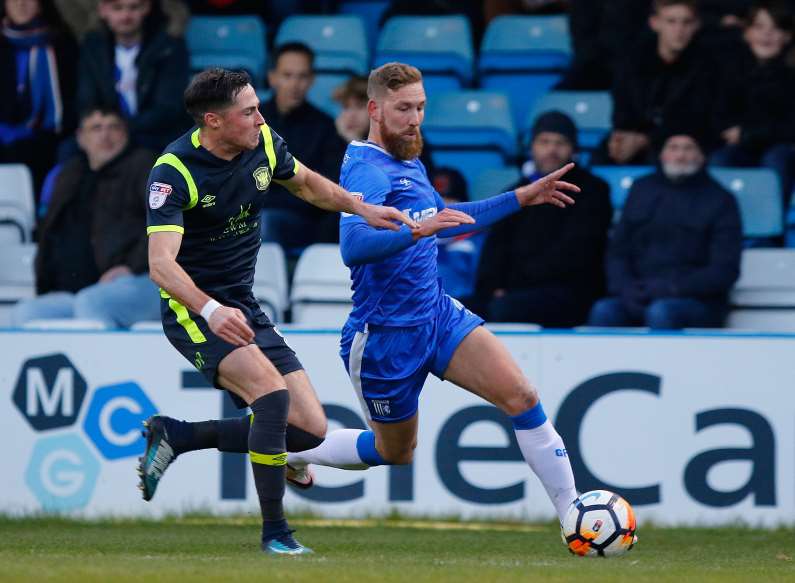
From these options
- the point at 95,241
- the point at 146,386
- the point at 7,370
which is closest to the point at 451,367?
the point at 146,386

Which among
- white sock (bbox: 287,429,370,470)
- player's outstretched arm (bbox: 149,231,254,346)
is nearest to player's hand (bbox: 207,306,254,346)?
player's outstretched arm (bbox: 149,231,254,346)

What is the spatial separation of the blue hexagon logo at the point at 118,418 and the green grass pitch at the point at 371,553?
1.50 feet

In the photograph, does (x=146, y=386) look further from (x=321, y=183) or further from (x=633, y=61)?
(x=633, y=61)

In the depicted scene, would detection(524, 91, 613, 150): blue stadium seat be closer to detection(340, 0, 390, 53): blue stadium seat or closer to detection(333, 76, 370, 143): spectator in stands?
detection(333, 76, 370, 143): spectator in stands

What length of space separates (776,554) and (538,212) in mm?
3604

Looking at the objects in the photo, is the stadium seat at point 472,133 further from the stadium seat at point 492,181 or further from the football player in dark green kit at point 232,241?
the football player in dark green kit at point 232,241

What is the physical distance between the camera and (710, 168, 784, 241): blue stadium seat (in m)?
10.9

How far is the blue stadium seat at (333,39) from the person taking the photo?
1305cm

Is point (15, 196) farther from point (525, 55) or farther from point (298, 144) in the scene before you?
point (525, 55)

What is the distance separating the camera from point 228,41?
1341 cm

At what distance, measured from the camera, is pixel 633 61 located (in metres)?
11.9

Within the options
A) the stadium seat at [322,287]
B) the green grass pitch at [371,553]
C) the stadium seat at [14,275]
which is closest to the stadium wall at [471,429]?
the green grass pitch at [371,553]

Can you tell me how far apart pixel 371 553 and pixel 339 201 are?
1703mm

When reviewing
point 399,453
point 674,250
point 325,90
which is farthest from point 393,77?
point 325,90
